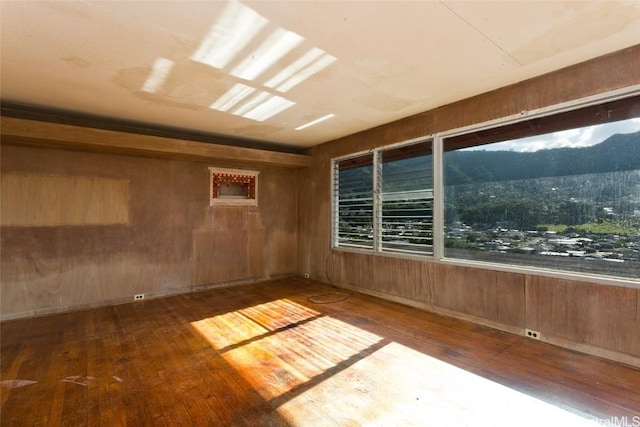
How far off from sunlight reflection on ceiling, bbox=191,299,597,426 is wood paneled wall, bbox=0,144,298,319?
186 cm

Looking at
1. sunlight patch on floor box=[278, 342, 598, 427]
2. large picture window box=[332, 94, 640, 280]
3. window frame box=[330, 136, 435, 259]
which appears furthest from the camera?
window frame box=[330, 136, 435, 259]

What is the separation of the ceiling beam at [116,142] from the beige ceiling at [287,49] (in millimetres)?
304

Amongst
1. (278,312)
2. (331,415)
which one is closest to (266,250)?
(278,312)

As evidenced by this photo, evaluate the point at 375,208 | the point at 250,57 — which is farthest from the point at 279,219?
the point at 250,57

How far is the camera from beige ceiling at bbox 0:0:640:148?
1861mm

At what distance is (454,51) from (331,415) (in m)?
2.82

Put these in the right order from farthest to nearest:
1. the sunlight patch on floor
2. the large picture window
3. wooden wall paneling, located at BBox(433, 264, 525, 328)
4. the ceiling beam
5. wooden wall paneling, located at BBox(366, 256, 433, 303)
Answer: wooden wall paneling, located at BBox(366, 256, 433, 303)
the ceiling beam
wooden wall paneling, located at BBox(433, 264, 525, 328)
the large picture window
the sunlight patch on floor

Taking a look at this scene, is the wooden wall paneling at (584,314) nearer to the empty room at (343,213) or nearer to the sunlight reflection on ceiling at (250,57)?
the empty room at (343,213)

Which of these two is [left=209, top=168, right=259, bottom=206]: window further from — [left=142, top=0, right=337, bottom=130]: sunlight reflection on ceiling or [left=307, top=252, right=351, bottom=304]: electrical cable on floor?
[left=142, top=0, right=337, bottom=130]: sunlight reflection on ceiling

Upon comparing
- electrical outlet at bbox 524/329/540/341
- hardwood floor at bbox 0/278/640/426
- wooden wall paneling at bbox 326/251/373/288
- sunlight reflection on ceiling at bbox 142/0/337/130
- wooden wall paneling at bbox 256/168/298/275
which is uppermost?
sunlight reflection on ceiling at bbox 142/0/337/130

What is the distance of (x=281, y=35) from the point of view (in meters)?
2.10

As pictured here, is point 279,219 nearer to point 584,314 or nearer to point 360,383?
point 360,383

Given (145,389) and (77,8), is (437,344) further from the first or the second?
(77,8)

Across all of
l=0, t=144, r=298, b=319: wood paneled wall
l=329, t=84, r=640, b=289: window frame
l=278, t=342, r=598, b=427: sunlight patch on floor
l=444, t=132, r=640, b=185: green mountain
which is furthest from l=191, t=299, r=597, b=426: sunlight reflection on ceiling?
l=444, t=132, r=640, b=185: green mountain
